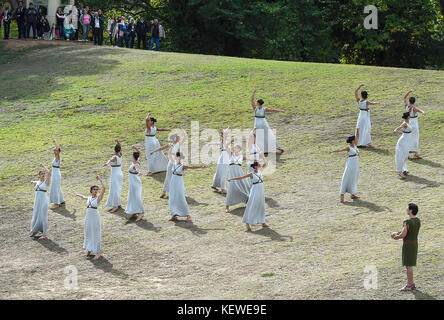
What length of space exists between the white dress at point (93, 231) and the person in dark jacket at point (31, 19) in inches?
1113

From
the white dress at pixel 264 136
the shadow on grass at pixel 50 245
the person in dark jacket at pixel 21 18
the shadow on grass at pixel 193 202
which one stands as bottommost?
the shadow on grass at pixel 50 245

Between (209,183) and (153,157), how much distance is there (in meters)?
2.44

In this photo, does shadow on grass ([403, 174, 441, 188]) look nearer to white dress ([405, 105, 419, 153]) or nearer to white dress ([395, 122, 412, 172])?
white dress ([395, 122, 412, 172])

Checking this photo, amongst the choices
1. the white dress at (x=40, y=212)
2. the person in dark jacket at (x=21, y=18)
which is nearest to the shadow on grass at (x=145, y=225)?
the white dress at (x=40, y=212)

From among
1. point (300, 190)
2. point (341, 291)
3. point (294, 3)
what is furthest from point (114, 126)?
point (294, 3)

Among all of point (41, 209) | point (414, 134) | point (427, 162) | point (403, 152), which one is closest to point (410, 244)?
point (403, 152)

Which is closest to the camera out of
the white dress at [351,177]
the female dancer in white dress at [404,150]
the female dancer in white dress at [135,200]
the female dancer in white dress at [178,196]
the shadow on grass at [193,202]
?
the female dancer in white dress at [178,196]

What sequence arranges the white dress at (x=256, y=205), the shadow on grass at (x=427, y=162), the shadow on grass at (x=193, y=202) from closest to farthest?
the white dress at (x=256, y=205) → the shadow on grass at (x=193, y=202) → the shadow on grass at (x=427, y=162)

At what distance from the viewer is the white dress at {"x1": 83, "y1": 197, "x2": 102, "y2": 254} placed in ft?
62.3

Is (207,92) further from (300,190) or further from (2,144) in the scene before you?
(300,190)

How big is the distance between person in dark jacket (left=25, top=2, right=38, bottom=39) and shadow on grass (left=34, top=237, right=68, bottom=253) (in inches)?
1044

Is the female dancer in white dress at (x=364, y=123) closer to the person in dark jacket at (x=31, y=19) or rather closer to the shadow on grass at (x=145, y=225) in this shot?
the shadow on grass at (x=145, y=225)

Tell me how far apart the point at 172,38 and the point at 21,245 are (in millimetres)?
31702

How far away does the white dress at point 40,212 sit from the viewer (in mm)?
21031
